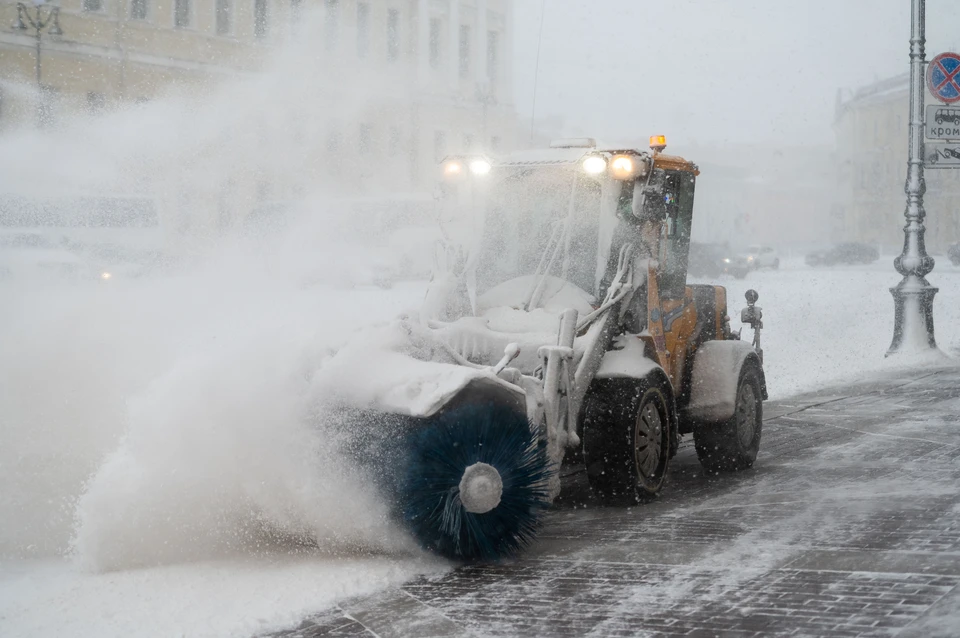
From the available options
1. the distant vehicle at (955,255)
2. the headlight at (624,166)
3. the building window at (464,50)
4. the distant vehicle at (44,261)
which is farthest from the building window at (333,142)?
the distant vehicle at (955,255)

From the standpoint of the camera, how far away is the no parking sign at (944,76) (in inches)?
646

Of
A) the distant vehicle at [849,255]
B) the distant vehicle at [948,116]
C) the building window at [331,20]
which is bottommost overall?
the distant vehicle at [849,255]

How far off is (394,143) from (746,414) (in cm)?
914

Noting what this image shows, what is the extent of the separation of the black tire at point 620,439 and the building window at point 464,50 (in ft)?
28.0

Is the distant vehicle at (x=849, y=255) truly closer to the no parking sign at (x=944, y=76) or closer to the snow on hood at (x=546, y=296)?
the no parking sign at (x=944, y=76)

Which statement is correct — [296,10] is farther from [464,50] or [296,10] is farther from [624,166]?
[624,166]

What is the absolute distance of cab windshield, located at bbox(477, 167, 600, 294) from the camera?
7078mm

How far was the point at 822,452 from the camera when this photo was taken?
8922 millimetres

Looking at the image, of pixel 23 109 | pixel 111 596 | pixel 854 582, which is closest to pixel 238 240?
pixel 23 109

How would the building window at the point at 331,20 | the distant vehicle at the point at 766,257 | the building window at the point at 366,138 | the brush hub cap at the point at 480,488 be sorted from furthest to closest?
the distant vehicle at the point at 766,257 < the building window at the point at 366,138 < the building window at the point at 331,20 < the brush hub cap at the point at 480,488

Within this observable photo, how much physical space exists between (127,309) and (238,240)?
690cm

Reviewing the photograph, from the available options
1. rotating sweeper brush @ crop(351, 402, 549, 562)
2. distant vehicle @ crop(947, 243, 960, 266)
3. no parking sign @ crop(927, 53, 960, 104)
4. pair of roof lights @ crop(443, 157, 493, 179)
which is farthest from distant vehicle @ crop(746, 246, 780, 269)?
rotating sweeper brush @ crop(351, 402, 549, 562)

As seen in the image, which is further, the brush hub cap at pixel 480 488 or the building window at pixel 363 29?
the building window at pixel 363 29

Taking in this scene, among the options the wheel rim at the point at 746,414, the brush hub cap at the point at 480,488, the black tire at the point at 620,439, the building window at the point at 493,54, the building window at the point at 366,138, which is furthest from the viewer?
the building window at the point at 366,138
